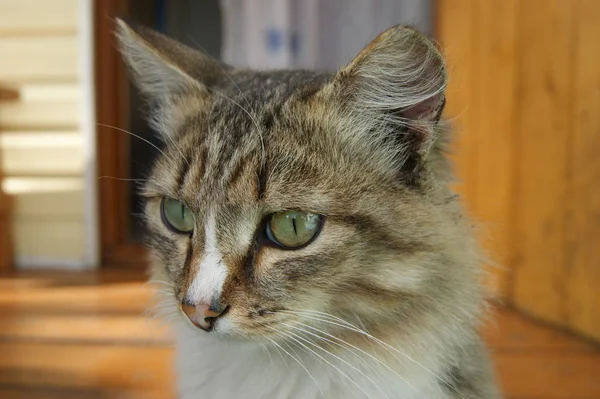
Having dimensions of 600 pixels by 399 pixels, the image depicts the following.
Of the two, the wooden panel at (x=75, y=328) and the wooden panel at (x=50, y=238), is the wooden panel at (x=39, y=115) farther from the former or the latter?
the wooden panel at (x=75, y=328)

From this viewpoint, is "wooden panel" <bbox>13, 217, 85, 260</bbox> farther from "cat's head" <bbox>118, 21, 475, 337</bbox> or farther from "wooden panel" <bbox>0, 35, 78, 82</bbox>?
"cat's head" <bbox>118, 21, 475, 337</bbox>

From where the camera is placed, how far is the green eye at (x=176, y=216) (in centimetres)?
87

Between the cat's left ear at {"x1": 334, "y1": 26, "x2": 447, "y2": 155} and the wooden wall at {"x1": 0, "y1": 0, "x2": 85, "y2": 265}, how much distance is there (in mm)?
2262

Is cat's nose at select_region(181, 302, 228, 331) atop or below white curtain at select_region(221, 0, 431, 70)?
below

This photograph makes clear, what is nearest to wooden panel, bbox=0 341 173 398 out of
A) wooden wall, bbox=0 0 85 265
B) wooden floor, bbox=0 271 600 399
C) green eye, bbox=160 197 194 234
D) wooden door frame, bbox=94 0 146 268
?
wooden floor, bbox=0 271 600 399

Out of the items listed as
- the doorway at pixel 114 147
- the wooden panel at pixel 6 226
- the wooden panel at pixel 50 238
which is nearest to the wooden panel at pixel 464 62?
the doorway at pixel 114 147

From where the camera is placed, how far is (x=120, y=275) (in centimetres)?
264

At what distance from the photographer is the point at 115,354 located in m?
1.65

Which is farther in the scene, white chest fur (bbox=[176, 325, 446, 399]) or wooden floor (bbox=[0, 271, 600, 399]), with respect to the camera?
wooden floor (bbox=[0, 271, 600, 399])

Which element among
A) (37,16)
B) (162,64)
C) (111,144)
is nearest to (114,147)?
(111,144)

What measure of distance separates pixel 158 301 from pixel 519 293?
1473mm

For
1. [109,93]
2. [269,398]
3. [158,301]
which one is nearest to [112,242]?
[109,93]

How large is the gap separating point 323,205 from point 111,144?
7.65 ft

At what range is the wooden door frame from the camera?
2738mm
